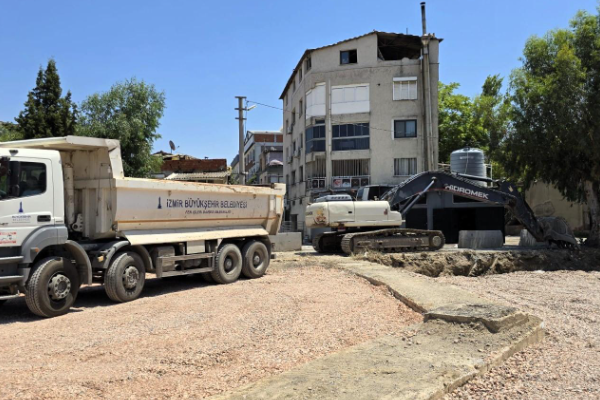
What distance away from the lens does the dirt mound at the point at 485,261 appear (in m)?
17.2

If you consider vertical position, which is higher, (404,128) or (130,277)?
(404,128)

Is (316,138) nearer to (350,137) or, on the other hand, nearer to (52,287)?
(350,137)

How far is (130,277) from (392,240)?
10784 millimetres

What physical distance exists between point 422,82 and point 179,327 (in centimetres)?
3117

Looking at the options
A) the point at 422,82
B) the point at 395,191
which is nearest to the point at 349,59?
the point at 422,82

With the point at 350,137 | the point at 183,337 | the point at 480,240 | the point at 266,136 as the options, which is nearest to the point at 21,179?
the point at 183,337

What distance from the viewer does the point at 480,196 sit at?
786 inches

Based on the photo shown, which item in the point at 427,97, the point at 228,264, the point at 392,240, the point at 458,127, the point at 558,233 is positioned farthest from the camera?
the point at 458,127

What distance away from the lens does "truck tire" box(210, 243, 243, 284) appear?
11883 millimetres

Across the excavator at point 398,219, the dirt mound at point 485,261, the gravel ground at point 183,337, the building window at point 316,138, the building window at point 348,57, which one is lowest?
the dirt mound at point 485,261

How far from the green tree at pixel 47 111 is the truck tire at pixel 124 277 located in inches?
514

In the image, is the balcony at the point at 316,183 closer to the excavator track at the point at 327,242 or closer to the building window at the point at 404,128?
the building window at the point at 404,128

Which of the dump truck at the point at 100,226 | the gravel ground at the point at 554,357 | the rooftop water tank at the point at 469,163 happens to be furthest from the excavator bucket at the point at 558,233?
the dump truck at the point at 100,226

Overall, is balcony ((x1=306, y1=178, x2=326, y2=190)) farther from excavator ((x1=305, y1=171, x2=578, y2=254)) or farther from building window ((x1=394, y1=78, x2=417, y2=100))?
excavator ((x1=305, y1=171, x2=578, y2=254))
